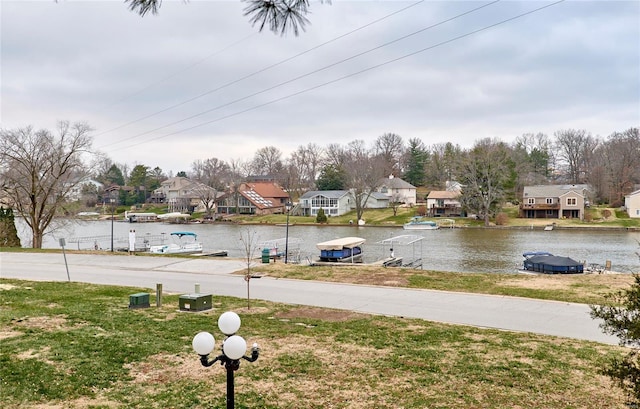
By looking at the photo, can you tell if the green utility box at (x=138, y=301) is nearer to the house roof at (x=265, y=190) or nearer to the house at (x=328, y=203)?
the house at (x=328, y=203)

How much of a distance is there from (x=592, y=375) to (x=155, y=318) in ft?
31.4

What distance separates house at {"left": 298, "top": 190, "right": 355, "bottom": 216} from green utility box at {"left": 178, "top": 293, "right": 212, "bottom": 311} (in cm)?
6465

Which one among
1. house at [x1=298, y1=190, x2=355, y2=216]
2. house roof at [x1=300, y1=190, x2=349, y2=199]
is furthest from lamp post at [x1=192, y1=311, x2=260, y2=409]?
house roof at [x1=300, y1=190, x2=349, y2=199]

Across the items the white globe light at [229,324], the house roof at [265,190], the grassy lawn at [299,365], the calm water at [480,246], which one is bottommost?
the calm water at [480,246]

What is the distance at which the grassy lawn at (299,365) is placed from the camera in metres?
6.49

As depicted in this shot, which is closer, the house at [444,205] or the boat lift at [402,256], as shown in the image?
the boat lift at [402,256]

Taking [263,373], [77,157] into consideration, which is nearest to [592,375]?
[263,373]

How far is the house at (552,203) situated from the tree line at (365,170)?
10.3ft

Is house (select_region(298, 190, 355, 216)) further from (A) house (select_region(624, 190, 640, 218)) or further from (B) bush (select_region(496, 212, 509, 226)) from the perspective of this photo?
(A) house (select_region(624, 190, 640, 218))

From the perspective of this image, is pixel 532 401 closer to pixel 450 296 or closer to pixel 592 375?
pixel 592 375

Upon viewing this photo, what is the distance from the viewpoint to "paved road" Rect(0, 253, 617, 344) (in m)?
11.4

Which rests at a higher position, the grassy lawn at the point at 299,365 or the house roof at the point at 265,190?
the house roof at the point at 265,190

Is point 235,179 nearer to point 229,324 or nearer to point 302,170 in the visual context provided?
point 302,170

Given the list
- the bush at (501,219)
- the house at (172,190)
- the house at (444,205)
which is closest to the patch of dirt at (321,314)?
the bush at (501,219)
